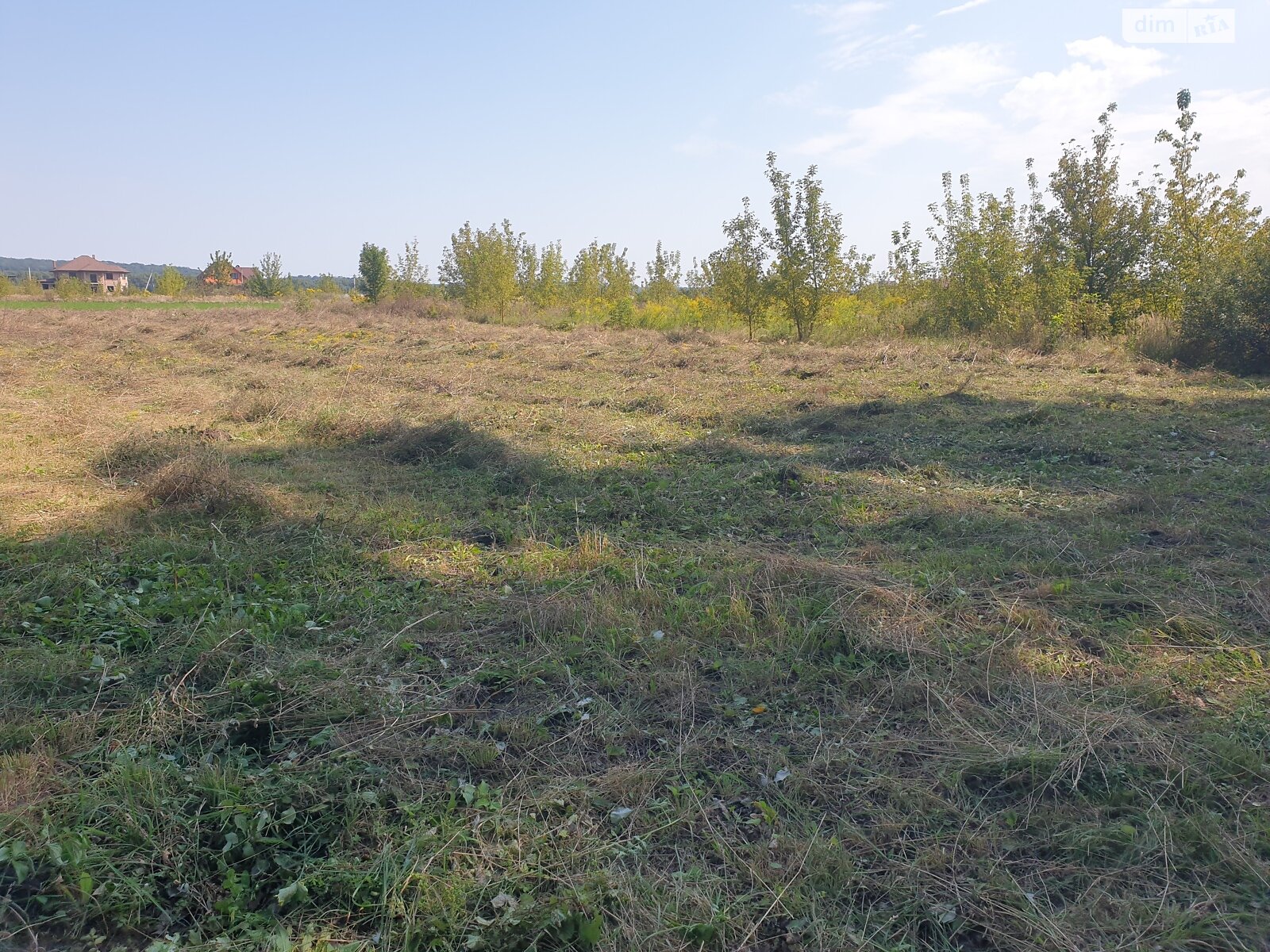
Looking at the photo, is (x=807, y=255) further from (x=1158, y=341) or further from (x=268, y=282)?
(x=268, y=282)

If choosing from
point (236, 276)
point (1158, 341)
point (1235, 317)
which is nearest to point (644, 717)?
point (1235, 317)

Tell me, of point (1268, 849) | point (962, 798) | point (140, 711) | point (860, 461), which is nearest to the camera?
point (1268, 849)

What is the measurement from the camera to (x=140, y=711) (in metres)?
3.23

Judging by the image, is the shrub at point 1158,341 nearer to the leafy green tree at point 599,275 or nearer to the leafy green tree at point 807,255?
the leafy green tree at point 807,255

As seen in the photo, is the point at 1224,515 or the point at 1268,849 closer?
the point at 1268,849

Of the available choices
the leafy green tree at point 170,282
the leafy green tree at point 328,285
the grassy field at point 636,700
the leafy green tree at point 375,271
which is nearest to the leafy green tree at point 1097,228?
the grassy field at point 636,700

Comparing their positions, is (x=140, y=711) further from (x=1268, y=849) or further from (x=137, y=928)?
(x=1268, y=849)

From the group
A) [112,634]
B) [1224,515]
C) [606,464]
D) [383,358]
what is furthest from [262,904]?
[383,358]

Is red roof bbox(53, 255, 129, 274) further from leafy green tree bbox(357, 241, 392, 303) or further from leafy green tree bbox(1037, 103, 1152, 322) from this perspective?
leafy green tree bbox(1037, 103, 1152, 322)

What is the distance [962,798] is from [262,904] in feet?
7.84

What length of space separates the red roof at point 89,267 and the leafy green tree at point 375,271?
227 feet

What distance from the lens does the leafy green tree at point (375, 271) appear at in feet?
136

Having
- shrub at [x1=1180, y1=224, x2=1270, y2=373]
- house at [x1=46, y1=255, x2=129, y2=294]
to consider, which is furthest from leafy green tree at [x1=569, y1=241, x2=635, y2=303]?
house at [x1=46, y1=255, x2=129, y2=294]

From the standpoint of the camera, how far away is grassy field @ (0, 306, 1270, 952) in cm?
241
